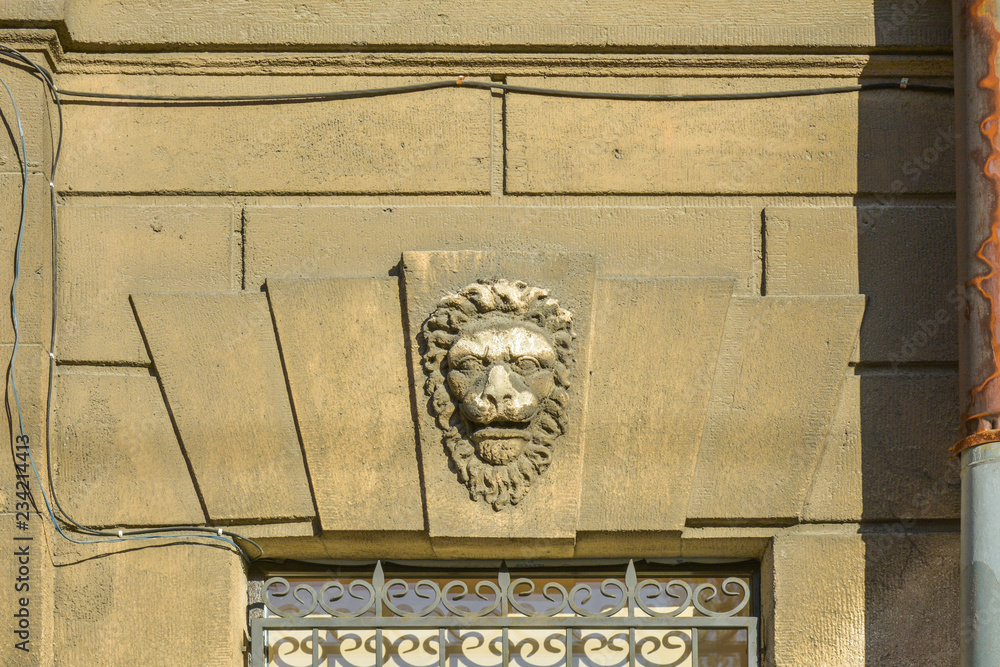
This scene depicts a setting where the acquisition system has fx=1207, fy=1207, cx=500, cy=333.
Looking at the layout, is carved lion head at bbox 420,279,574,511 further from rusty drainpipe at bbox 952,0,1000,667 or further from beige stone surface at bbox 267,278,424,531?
rusty drainpipe at bbox 952,0,1000,667

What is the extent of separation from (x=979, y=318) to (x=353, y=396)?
1.95m

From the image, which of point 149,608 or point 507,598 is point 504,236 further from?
point 149,608

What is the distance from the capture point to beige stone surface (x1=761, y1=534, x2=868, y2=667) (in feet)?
12.3

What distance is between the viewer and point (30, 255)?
388cm

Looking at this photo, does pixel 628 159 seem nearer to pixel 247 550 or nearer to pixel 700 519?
pixel 700 519

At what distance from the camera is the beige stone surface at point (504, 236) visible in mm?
3982

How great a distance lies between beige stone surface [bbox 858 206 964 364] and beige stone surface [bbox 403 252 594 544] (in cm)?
94

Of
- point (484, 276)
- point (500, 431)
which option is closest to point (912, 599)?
point (500, 431)

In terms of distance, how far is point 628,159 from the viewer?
13.3 feet

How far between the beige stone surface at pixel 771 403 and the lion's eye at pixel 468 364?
2.48 ft

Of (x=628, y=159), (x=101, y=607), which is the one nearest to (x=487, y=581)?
(x=101, y=607)

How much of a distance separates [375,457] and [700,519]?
3.45 feet

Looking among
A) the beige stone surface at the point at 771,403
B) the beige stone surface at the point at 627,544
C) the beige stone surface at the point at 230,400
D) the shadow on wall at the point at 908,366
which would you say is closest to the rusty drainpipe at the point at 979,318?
the shadow on wall at the point at 908,366

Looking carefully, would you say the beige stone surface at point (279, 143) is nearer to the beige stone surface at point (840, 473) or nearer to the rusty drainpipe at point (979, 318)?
the beige stone surface at point (840, 473)
